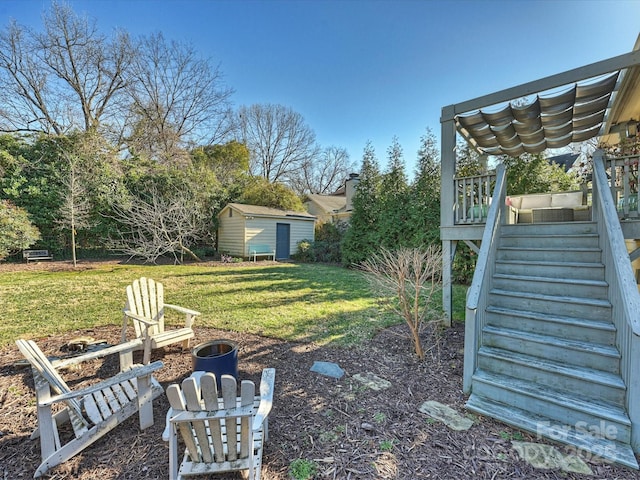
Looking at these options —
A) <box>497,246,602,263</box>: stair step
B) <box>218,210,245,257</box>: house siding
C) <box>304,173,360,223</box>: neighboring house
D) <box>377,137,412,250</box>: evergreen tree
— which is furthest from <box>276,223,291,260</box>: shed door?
<box>497,246,602,263</box>: stair step

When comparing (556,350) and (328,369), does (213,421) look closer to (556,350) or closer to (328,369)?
(328,369)

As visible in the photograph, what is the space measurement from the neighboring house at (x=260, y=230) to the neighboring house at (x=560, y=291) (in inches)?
413

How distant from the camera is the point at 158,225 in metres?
12.1

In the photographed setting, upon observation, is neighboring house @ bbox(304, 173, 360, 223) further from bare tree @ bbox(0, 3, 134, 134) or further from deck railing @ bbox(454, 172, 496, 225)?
deck railing @ bbox(454, 172, 496, 225)

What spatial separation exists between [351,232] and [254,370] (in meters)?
8.86

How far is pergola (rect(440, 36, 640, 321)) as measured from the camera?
399cm

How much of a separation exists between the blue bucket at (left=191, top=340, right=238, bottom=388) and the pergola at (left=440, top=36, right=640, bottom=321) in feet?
11.5

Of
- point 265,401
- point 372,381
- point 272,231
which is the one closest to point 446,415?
point 372,381

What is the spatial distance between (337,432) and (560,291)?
3.03 metres

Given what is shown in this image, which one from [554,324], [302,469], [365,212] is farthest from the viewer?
[365,212]

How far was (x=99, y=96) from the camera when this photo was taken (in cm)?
1658

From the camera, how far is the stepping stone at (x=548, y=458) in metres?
1.99

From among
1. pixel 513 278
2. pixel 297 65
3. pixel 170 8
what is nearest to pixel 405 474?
pixel 513 278

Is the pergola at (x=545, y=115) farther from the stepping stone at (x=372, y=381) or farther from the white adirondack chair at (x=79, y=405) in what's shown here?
the white adirondack chair at (x=79, y=405)
